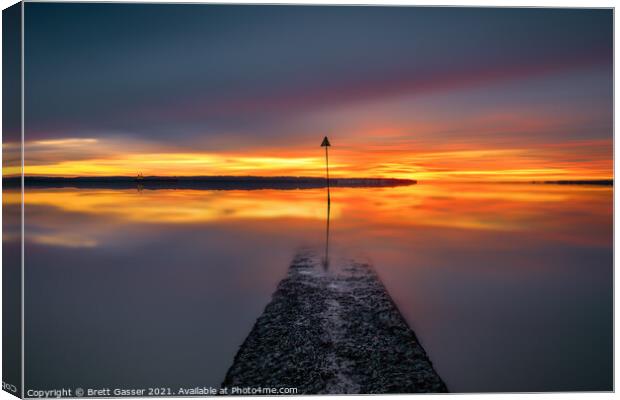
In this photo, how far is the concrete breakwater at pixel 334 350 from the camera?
353 centimetres

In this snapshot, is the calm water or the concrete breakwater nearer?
the concrete breakwater

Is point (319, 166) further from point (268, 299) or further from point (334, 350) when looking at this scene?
point (334, 350)

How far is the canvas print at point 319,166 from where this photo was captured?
4.06 meters

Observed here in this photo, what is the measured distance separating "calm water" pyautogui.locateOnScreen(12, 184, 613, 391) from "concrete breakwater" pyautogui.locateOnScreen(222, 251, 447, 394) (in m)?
0.32

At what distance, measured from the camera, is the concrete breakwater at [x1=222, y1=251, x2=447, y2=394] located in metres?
Result: 3.53

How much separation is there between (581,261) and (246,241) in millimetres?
6616

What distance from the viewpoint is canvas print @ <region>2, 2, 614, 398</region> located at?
13.3 ft

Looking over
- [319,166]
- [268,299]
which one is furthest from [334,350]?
[319,166]

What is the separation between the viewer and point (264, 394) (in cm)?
364

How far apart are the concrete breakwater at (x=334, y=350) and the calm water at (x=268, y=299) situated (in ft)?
1.05

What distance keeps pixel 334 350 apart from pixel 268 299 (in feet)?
6.08

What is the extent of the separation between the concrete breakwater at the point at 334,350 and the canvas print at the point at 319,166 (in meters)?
0.02

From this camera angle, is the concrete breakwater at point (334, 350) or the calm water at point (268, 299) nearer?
the concrete breakwater at point (334, 350)

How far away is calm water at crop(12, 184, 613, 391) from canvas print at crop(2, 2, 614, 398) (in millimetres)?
31
